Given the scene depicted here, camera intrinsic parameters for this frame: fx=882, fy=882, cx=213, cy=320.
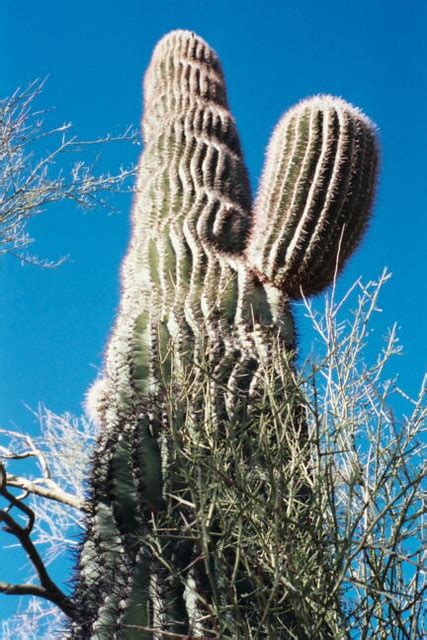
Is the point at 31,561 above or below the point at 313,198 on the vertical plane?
below

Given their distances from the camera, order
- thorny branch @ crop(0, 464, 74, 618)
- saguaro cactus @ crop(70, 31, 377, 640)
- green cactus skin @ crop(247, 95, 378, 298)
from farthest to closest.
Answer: green cactus skin @ crop(247, 95, 378, 298), thorny branch @ crop(0, 464, 74, 618), saguaro cactus @ crop(70, 31, 377, 640)

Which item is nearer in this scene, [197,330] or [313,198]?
[197,330]

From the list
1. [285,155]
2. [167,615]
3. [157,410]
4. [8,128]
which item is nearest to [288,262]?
[285,155]

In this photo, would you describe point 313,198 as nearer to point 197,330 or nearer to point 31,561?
point 197,330

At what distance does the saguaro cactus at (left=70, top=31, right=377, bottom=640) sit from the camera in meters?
2.53

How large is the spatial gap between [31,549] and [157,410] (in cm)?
69

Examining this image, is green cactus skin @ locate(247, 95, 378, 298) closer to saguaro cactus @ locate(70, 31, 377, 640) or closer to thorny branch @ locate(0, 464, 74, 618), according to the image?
saguaro cactus @ locate(70, 31, 377, 640)

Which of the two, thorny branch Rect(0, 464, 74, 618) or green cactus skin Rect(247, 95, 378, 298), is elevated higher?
green cactus skin Rect(247, 95, 378, 298)

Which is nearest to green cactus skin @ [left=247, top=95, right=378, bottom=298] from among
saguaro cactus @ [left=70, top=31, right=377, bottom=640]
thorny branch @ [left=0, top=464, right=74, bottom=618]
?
saguaro cactus @ [left=70, top=31, right=377, bottom=640]

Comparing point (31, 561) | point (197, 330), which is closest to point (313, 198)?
point (197, 330)

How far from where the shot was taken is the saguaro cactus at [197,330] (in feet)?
8.30

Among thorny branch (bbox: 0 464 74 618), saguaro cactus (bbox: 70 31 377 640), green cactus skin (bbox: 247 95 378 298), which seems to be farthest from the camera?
green cactus skin (bbox: 247 95 378 298)

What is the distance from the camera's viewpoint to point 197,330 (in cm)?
332

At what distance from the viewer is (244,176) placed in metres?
4.92
